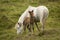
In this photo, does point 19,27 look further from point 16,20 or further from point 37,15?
point 16,20

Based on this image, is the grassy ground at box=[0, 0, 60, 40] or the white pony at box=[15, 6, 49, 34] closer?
the grassy ground at box=[0, 0, 60, 40]

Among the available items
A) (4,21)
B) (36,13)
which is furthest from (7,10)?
(36,13)

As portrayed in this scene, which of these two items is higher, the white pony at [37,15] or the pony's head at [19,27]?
the white pony at [37,15]

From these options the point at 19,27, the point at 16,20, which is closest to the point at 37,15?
the point at 19,27

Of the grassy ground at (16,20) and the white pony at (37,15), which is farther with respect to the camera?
the white pony at (37,15)

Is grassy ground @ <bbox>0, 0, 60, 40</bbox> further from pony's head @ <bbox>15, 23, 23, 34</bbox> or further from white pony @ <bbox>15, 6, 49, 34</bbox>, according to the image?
white pony @ <bbox>15, 6, 49, 34</bbox>

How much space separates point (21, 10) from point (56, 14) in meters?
2.59

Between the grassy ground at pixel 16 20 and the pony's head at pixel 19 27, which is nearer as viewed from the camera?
the grassy ground at pixel 16 20

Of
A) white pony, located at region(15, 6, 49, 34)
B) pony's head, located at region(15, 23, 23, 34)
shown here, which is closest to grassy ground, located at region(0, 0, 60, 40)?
pony's head, located at region(15, 23, 23, 34)

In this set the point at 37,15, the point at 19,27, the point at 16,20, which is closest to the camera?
the point at 19,27

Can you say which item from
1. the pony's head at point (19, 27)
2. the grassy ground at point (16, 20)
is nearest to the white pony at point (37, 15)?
the pony's head at point (19, 27)

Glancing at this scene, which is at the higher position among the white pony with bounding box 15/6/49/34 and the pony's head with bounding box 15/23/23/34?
the white pony with bounding box 15/6/49/34

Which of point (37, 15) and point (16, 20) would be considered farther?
Result: point (16, 20)

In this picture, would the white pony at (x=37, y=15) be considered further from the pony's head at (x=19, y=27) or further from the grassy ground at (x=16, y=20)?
the grassy ground at (x=16, y=20)
